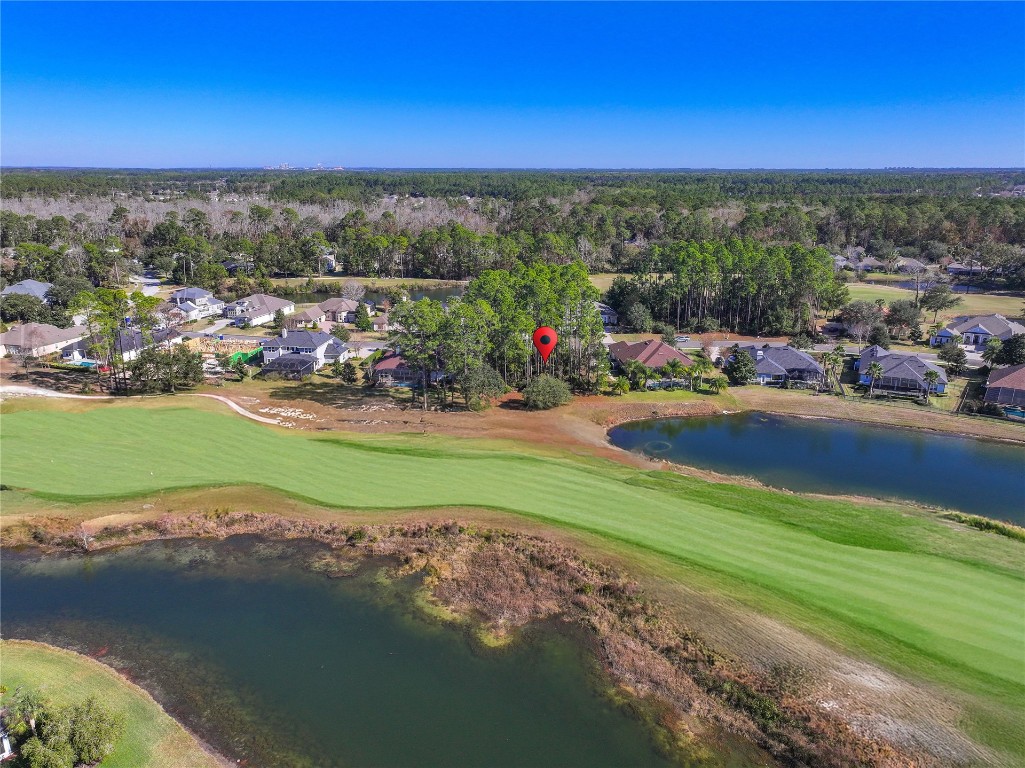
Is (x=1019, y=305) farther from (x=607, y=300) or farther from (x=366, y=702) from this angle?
(x=366, y=702)

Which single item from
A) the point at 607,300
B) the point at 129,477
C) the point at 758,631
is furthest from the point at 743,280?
the point at 129,477

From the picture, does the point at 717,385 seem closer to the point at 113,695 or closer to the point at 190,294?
Result: the point at 113,695

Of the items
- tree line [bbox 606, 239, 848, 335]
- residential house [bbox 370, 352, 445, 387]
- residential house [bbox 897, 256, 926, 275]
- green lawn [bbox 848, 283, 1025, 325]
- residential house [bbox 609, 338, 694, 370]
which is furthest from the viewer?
residential house [bbox 897, 256, 926, 275]

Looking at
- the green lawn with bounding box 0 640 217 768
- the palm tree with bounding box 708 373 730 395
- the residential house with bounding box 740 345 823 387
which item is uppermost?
the residential house with bounding box 740 345 823 387

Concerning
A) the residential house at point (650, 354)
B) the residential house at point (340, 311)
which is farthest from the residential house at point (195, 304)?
the residential house at point (650, 354)

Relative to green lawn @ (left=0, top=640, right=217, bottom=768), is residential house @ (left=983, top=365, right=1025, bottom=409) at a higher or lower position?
higher

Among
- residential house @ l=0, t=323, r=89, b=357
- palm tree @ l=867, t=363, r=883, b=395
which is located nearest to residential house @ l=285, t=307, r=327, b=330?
residential house @ l=0, t=323, r=89, b=357

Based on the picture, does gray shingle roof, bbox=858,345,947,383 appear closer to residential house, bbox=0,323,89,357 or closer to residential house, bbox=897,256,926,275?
residential house, bbox=897,256,926,275

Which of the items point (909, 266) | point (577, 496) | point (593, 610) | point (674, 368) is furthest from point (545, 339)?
point (909, 266)
